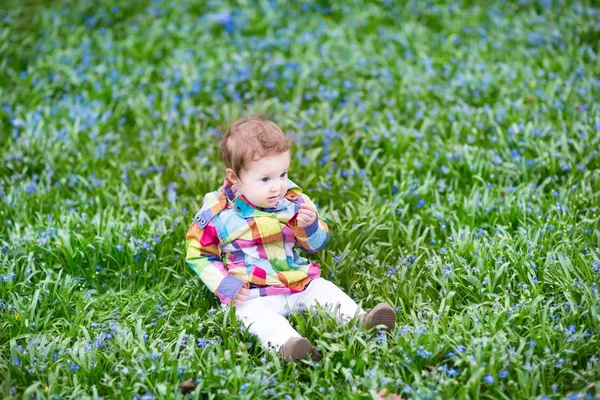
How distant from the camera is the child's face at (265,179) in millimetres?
3811

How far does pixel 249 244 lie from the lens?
13.3 feet

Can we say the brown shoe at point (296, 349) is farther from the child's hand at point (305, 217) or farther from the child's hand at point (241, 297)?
the child's hand at point (305, 217)

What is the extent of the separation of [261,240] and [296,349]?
2.43 ft

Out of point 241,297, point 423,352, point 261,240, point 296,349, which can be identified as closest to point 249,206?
point 261,240

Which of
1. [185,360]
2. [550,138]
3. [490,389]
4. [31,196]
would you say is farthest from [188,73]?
[490,389]

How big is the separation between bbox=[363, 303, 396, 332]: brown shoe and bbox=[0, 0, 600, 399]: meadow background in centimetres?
9

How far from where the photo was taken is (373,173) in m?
5.63

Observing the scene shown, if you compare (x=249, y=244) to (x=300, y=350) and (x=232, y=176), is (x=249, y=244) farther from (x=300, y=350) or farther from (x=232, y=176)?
(x=300, y=350)

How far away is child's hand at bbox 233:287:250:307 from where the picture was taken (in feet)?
13.0

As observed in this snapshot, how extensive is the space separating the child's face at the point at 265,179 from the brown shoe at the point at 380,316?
0.83 meters

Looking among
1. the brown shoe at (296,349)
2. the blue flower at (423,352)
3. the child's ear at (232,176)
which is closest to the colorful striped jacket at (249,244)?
the child's ear at (232,176)

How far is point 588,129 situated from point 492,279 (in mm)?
2213

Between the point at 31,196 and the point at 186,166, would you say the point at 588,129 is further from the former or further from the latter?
the point at 31,196

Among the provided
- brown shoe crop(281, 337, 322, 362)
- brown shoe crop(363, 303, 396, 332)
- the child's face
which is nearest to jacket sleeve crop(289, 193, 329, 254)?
the child's face
